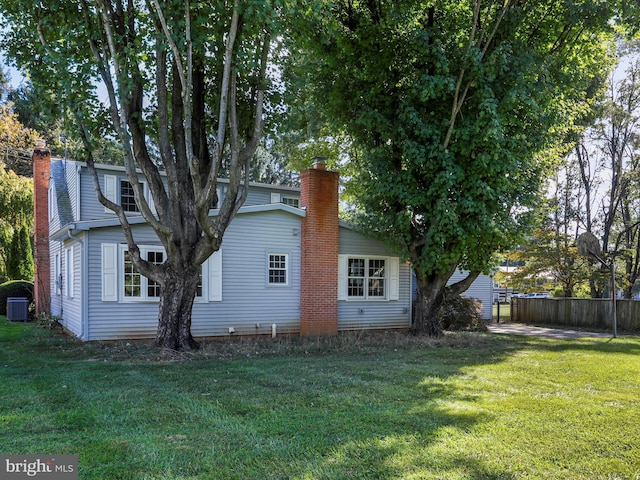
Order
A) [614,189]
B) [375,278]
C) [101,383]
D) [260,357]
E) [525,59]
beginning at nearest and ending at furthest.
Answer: [101,383], [260,357], [525,59], [375,278], [614,189]

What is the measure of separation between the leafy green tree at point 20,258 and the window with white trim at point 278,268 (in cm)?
1233

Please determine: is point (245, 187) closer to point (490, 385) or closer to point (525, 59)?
point (490, 385)

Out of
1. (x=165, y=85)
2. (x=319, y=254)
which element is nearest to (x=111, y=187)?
(x=165, y=85)

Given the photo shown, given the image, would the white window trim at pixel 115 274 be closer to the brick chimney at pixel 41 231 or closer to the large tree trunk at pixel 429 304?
the large tree trunk at pixel 429 304

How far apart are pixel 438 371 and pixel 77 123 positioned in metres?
7.77

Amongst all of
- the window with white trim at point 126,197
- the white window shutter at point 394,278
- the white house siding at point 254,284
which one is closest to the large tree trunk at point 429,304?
the white window shutter at point 394,278

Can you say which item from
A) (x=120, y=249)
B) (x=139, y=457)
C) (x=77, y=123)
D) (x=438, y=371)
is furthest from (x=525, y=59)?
(x=139, y=457)

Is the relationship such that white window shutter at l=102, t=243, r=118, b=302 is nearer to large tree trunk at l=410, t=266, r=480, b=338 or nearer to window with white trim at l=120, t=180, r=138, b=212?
window with white trim at l=120, t=180, r=138, b=212

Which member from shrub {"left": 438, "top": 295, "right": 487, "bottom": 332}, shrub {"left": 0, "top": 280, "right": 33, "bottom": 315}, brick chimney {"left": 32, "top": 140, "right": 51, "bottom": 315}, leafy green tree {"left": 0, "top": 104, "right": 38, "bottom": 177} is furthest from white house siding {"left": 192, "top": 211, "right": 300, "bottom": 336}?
leafy green tree {"left": 0, "top": 104, "right": 38, "bottom": 177}

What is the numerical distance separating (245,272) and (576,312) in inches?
526

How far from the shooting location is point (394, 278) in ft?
46.8

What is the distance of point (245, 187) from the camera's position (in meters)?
9.39

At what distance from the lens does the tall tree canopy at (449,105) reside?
1065 centimetres

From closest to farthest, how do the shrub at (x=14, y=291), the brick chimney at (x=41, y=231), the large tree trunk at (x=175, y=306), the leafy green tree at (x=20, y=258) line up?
the large tree trunk at (x=175, y=306)
the brick chimney at (x=41, y=231)
the shrub at (x=14, y=291)
the leafy green tree at (x=20, y=258)
